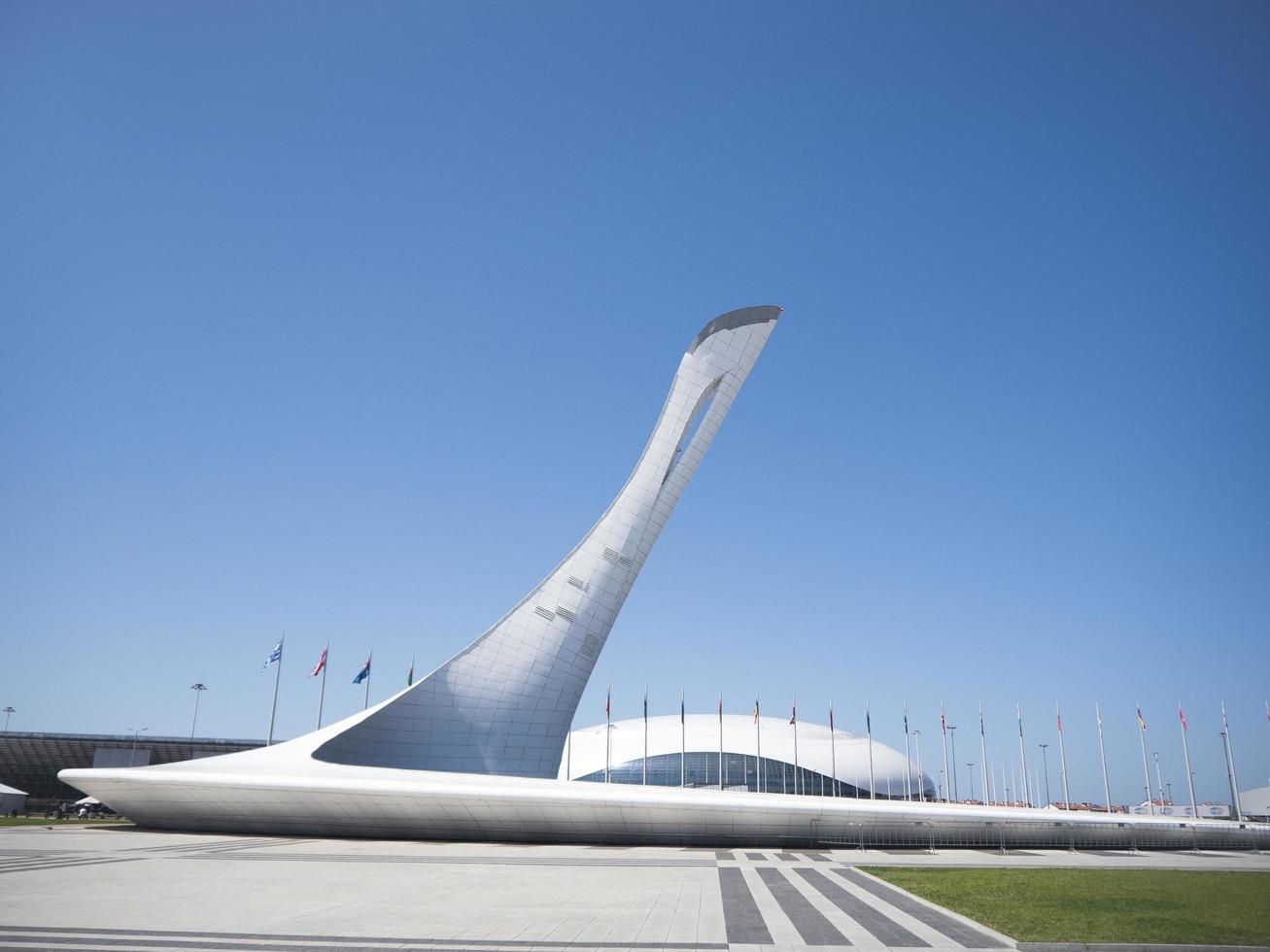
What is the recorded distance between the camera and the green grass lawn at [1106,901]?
8.90m

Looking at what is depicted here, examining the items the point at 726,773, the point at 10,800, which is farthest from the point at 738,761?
the point at 10,800

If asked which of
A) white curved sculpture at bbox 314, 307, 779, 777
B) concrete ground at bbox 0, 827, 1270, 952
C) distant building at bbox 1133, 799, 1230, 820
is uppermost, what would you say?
white curved sculpture at bbox 314, 307, 779, 777

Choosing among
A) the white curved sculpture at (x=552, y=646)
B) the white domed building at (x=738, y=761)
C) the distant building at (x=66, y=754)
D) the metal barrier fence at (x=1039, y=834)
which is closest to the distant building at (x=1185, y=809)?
the white domed building at (x=738, y=761)

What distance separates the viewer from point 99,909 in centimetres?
1051

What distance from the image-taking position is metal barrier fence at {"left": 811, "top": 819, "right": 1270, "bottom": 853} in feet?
73.1

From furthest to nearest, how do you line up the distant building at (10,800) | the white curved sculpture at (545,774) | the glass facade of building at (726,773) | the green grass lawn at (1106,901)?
the glass facade of building at (726,773)
the distant building at (10,800)
the white curved sculpture at (545,774)
the green grass lawn at (1106,901)

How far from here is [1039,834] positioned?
76.7 ft

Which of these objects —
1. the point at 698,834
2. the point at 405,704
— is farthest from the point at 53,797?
the point at 698,834

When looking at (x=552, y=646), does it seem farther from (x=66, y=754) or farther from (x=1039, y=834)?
(x=66, y=754)

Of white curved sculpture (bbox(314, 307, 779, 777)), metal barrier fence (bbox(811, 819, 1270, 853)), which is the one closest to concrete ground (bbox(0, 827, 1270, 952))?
metal barrier fence (bbox(811, 819, 1270, 853))

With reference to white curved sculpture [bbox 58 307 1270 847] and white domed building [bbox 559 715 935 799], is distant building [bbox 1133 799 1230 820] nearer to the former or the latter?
white domed building [bbox 559 715 935 799]

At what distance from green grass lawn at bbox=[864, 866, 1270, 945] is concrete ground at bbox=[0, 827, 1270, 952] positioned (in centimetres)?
63

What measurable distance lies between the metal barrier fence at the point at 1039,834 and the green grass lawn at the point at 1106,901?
5783mm

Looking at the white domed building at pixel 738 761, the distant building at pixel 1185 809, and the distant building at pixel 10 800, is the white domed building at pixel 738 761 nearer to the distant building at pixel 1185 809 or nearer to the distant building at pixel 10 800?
the distant building at pixel 1185 809
